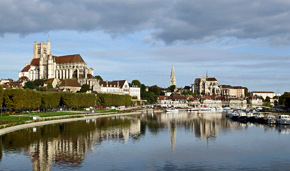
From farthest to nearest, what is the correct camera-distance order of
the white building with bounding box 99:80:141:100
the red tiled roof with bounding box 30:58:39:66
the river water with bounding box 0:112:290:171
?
the red tiled roof with bounding box 30:58:39:66, the white building with bounding box 99:80:141:100, the river water with bounding box 0:112:290:171

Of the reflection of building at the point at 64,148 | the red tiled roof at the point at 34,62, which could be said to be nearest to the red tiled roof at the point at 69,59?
the red tiled roof at the point at 34,62

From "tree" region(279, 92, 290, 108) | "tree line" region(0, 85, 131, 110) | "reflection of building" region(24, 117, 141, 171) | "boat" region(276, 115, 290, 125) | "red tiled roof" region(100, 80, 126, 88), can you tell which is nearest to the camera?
"reflection of building" region(24, 117, 141, 171)

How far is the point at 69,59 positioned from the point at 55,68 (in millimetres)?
9740

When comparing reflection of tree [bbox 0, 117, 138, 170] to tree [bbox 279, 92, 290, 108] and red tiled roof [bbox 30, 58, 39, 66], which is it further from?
red tiled roof [bbox 30, 58, 39, 66]

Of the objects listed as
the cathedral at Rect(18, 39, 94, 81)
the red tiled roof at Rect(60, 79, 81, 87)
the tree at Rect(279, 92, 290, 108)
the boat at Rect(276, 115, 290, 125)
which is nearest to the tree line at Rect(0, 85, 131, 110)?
the red tiled roof at Rect(60, 79, 81, 87)

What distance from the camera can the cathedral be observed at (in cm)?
17388

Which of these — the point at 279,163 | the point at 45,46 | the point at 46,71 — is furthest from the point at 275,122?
the point at 45,46

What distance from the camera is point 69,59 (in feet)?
591

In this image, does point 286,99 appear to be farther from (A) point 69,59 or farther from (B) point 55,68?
(B) point 55,68

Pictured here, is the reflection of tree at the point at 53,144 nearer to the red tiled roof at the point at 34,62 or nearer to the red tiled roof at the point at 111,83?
the red tiled roof at the point at 111,83

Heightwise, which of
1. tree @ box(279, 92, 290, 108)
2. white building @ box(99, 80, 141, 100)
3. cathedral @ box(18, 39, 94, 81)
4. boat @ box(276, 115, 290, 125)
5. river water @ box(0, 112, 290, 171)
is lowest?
river water @ box(0, 112, 290, 171)

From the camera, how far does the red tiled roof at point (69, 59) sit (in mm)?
177887

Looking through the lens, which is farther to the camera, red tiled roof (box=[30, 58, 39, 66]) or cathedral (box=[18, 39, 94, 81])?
red tiled roof (box=[30, 58, 39, 66])

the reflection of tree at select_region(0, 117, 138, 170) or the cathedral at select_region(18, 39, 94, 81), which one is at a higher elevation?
the cathedral at select_region(18, 39, 94, 81)
